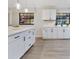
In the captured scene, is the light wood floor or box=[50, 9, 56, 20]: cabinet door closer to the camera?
the light wood floor

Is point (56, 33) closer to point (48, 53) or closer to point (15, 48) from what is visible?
point (48, 53)

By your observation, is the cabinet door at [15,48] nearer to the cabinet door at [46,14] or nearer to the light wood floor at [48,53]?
the light wood floor at [48,53]

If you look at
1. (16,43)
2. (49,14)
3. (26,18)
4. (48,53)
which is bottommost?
(48,53)

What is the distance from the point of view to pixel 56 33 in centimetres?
1066

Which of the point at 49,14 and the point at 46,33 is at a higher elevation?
the point at 49,14

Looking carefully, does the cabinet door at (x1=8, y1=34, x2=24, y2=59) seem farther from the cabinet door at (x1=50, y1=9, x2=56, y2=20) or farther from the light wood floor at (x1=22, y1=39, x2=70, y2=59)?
the cabinet door at (x1=50, y1=9, x2=56, y2=20)

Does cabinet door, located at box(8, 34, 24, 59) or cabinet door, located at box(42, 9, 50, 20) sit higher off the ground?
cabinet door, located at box(42, 9, 50, 20)

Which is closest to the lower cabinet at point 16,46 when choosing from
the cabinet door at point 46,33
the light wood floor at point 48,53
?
the light wood floor at point 48,53

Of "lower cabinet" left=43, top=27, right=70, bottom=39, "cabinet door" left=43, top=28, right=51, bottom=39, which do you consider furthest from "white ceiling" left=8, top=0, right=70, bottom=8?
→ "cabinet door" left=43, top=28, right=51, bottom=39

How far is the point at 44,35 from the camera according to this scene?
10766mm

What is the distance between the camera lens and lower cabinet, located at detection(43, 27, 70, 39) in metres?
10.6

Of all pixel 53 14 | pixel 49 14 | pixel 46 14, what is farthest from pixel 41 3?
pixel 53 14
